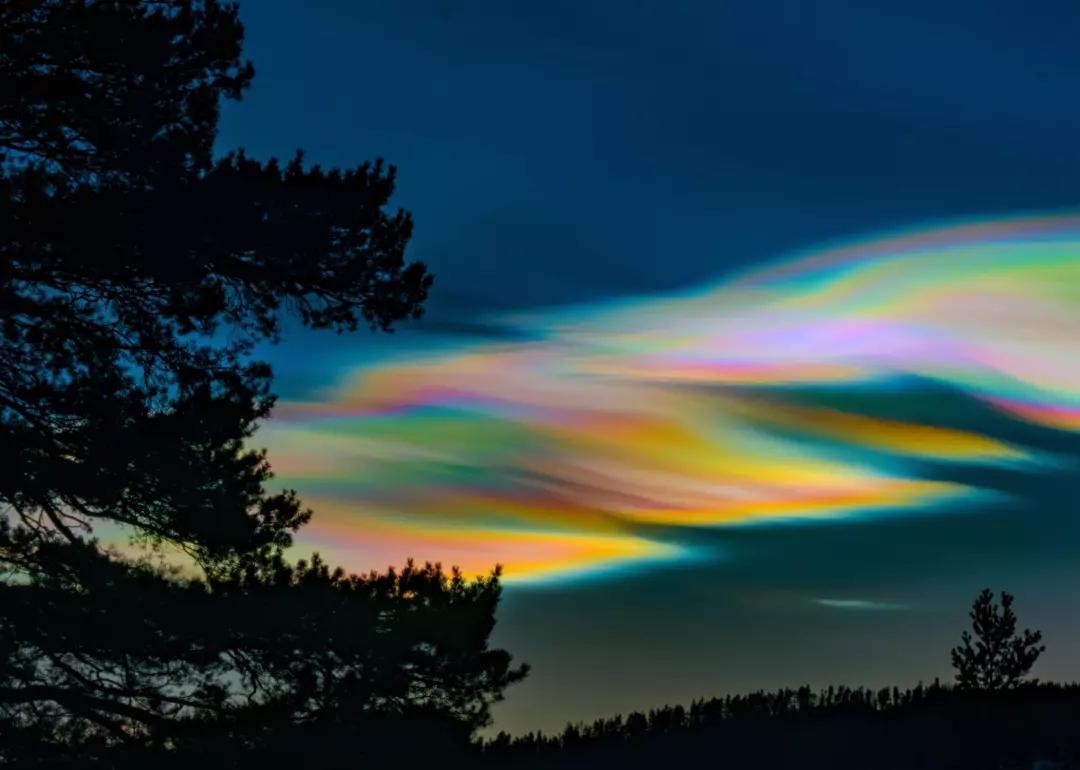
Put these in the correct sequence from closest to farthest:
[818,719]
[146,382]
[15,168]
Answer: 1. [15,168]
2. [146,382]
3. [818,719]

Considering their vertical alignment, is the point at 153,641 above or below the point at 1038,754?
above

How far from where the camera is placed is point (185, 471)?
15094 millimetres

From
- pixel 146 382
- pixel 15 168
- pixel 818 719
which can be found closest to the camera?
pixel 15 168

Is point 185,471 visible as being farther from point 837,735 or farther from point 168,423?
point 837,735

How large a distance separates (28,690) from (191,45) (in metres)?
7.98

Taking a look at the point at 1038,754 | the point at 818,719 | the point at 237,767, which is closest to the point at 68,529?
the point at 237,767

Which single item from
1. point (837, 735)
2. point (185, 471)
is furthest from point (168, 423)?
point (837, 735)

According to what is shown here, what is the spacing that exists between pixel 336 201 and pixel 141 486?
4267mm

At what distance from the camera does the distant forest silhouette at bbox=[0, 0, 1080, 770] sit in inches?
571

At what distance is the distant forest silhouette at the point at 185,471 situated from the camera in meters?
14.5

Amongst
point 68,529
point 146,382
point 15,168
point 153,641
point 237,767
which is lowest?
point 237,767

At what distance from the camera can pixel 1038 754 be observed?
566 inches

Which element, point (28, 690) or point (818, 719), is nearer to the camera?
point (28, 690)

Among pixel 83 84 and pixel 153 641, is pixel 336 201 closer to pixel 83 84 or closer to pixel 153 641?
pixel 83 84
